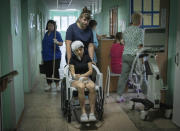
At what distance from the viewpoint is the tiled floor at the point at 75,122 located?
115 inches

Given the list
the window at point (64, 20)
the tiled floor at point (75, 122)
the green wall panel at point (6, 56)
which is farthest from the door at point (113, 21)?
the window at point (64, 20)

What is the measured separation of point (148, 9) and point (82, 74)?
2465 mm

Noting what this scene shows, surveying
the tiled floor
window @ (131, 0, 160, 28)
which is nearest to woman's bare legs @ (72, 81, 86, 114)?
the tiled floor

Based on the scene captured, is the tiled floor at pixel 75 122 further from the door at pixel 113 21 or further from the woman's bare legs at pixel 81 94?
the door at pixel 113 21

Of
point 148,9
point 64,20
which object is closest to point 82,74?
point 148,9

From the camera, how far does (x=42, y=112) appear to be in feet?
11.4

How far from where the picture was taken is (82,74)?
314cm

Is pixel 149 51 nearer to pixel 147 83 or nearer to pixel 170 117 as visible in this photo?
pixel 147 83

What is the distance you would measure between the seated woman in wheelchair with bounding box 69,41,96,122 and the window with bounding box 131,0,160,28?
2137 millimetres

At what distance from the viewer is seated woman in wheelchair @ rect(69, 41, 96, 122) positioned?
2.93 meters

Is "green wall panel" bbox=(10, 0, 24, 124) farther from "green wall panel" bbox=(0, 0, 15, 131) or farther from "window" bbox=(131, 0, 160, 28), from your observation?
"window" bbox=(131, 0, 160, 28)

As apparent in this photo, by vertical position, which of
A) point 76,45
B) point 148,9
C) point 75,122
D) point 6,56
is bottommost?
point 75,122

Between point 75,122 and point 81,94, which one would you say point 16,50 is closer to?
point 81,94

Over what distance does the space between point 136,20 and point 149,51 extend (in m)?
0.72
